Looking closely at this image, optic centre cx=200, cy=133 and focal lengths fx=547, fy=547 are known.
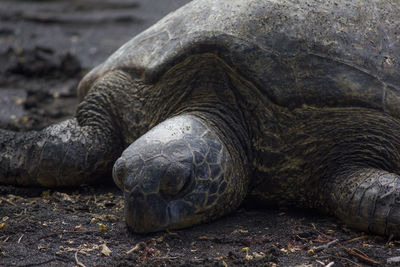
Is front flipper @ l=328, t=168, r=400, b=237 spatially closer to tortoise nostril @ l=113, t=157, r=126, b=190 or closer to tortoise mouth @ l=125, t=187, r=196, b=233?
tortoise mouth @ l=125, t=187, r=196, b=233

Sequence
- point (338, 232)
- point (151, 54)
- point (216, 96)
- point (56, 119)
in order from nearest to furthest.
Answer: point (338, 232), point (216, 96), point (151, 54), point (56, 119)

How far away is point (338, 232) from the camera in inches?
122

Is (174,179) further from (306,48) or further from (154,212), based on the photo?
(306,48)

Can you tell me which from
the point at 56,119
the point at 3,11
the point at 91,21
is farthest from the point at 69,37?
the point at 56,119

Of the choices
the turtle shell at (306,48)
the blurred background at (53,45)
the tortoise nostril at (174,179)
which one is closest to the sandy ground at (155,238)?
the tortoise nostril at (174,179)

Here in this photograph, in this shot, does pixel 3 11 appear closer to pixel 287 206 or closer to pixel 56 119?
pixel 56 119

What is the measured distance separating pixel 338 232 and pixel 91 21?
23.7ft

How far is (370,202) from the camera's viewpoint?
9.95 feet

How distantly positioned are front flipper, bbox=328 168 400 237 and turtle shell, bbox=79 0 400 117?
1.60 ft

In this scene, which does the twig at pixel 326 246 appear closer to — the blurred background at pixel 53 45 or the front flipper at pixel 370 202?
the front flipper at pixel 370 202

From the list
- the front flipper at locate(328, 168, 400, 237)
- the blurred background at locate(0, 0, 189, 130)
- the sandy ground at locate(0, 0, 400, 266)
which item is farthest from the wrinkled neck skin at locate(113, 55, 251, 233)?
the blurred background at locate(0, 0, 189, 130)

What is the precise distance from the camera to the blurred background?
234 inches

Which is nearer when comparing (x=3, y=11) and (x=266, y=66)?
(x=266, y=66)

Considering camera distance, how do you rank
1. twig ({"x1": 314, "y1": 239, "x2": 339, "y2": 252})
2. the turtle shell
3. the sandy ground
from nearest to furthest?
1. the sandy ground
2. twig ({"x1": 314, "y1": 239, "x2": 339, "y2": 252})
3. the turtle shell
